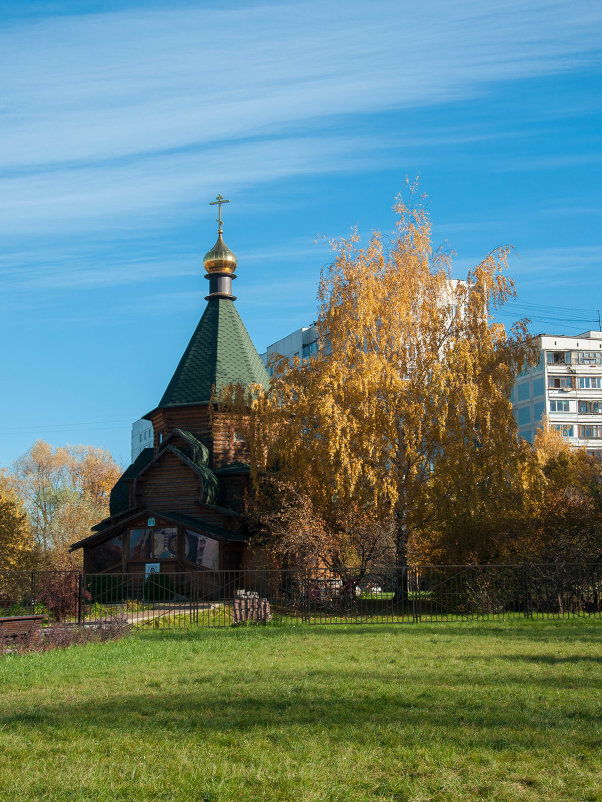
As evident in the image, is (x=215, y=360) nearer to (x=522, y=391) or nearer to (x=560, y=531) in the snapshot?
(x=560, y=531)

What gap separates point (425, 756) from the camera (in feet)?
22.4

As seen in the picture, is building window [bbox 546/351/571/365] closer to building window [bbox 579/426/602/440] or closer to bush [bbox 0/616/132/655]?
building window [bbox 579/426/602/440]

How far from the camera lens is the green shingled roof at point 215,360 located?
34.2 metres

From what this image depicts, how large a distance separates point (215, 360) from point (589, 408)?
49.1m

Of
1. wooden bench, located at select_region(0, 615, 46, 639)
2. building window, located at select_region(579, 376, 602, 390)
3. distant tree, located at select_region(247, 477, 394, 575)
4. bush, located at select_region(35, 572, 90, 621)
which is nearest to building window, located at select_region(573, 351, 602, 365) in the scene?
building window, located at select_region(579, 376, 602, 390)

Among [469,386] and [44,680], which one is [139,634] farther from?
[469,386]

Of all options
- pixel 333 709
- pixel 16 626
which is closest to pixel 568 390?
pixel 16 626

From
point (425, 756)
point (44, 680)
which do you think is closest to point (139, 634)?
point (44, 680)

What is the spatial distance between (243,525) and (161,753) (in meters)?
23.7

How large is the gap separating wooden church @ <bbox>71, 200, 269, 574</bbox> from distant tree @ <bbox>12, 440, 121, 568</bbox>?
16.7 meters

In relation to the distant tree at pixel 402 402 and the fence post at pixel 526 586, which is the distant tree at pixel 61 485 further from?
the fence post at pixel 526 586

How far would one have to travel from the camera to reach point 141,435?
11912 cm

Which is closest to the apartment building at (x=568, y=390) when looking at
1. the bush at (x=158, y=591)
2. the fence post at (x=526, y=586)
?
the bush at (x=158, y=591)

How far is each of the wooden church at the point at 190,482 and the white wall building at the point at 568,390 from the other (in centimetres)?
4307
